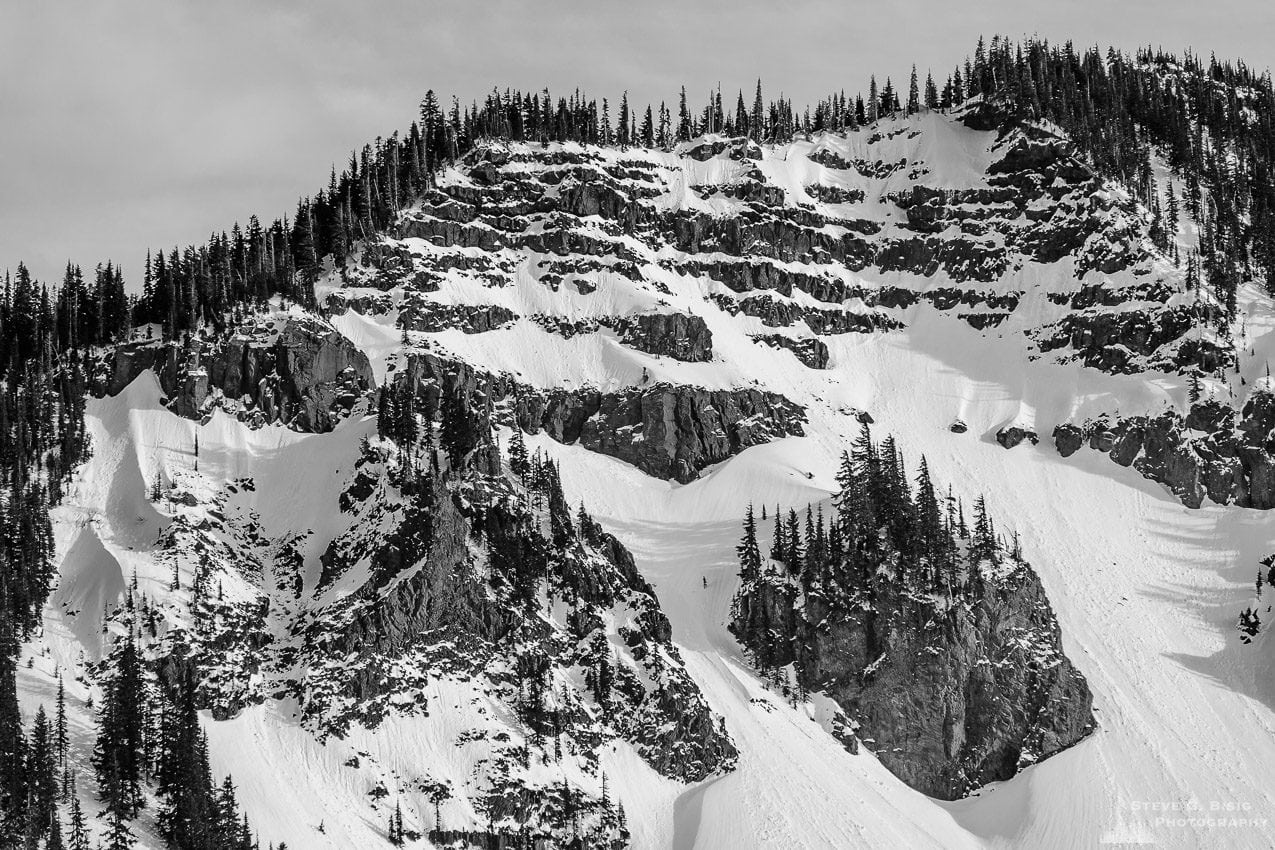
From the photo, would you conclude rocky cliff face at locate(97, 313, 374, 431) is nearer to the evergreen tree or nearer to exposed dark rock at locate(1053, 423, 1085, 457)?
the evergreen tree

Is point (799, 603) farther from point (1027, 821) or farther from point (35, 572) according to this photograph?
point (35, 572)

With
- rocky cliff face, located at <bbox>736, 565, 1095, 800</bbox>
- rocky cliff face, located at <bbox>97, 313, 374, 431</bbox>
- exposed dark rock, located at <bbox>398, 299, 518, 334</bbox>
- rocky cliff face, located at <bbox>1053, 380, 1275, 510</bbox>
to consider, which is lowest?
rocky cliff face, located at <bbox>736, 565, 1095, 800</bbox>

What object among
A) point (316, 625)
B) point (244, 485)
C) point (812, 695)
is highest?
point (244, 485)

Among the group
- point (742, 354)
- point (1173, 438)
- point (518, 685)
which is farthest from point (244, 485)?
point (1173, 438)

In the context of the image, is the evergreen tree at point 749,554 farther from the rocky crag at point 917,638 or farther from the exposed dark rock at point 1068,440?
A: the exposed dark rock at point 1068,440

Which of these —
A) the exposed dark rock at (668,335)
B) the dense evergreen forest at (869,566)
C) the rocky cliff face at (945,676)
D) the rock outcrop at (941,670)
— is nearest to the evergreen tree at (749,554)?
the dense evergreen forest at (869,566)

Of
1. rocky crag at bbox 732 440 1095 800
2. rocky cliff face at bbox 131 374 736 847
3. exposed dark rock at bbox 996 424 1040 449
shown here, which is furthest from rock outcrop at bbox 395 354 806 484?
exposed dark rock at bbox 996 424 1040 449
